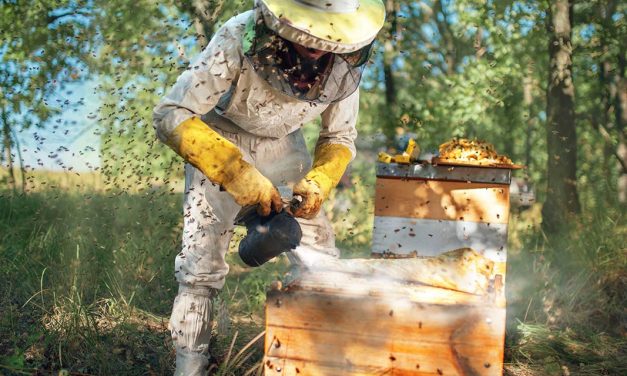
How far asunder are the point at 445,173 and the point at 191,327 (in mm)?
2072

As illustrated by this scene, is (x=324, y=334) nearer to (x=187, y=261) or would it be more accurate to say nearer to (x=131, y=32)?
(x=187, y=261)

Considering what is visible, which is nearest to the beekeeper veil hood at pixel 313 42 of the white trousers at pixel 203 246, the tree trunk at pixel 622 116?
the white trousers at pixel 203 246

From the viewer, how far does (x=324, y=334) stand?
2363 millimetres

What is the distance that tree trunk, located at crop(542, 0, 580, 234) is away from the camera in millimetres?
6434

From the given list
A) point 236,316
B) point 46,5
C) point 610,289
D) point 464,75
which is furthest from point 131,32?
point 610,289

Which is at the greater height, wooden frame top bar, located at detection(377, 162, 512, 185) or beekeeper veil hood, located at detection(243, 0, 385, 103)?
beekeeper veil hood, located at detection(243, 0, 385, 103)

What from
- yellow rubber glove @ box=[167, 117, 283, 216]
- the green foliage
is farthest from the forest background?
yellow rubber glove @ box=[167, 117, 283, 216]

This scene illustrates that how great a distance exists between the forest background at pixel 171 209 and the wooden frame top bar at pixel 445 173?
61 centimetres

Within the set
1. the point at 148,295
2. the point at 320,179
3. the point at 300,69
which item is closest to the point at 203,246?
the point at 320,179

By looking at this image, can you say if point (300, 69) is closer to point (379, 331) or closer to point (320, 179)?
point (320, 179)

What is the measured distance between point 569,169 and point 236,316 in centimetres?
364

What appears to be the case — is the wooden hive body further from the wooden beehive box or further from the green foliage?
the wooden beehive box

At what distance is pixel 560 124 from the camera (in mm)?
6586

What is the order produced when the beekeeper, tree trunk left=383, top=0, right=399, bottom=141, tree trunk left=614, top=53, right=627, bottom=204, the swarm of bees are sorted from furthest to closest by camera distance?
tree trunk left=383, top=0, right=399, bottom=141
tree trunk left=614, top=53, right=627, bottom=204
the swarm of bees
the beekeeper
